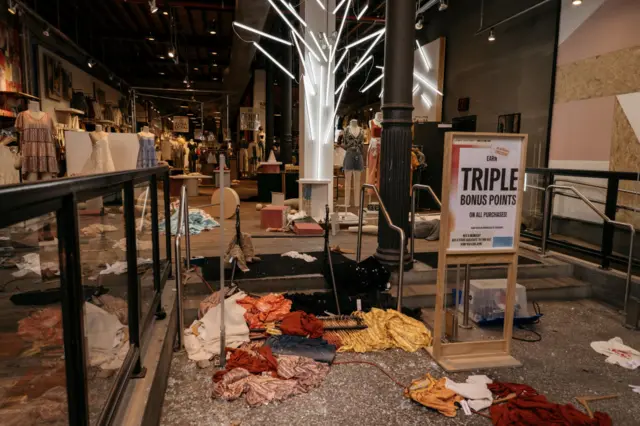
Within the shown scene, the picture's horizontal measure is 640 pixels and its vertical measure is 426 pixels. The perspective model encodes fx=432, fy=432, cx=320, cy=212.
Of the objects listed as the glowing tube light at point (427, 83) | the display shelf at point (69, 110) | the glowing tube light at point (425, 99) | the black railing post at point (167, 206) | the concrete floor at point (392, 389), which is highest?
the glowing tube light at point (427, 83)

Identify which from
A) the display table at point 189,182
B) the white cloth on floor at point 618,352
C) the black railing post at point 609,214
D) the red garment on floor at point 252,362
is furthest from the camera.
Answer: the display table at point 189,182

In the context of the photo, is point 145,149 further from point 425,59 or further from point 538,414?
point 538,414

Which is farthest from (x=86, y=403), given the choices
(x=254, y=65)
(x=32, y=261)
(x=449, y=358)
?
(x=254, y=65)

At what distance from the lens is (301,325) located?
3.40 m

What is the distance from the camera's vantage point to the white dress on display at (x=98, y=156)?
704 cm

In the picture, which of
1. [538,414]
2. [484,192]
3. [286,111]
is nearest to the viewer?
[538,414]

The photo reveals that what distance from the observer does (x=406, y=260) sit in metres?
4.53

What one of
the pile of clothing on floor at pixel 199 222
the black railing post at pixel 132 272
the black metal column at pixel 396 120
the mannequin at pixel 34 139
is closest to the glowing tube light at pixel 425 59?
the pile of clothing on floor at pixel 199 222

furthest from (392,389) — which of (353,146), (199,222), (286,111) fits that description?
(286,111)

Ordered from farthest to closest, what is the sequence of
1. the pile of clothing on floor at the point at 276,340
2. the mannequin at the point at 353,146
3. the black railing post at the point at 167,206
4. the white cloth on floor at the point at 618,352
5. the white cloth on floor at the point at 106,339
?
the mannequin at the point at 353,146 → the black railing post at the point at 167,206 → the white cloth on floor at the point at 618,352 → the pile of clothing on floor at the point at 276,340 → the white cloth on floor at the point at 106,339

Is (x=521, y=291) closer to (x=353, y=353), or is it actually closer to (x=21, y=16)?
(x=353, y=353)

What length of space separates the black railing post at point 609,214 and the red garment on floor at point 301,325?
321cm

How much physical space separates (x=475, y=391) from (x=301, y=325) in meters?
1.36

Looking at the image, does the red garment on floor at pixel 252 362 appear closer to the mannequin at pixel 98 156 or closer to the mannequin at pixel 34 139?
the mannequin at pixel 98 156
